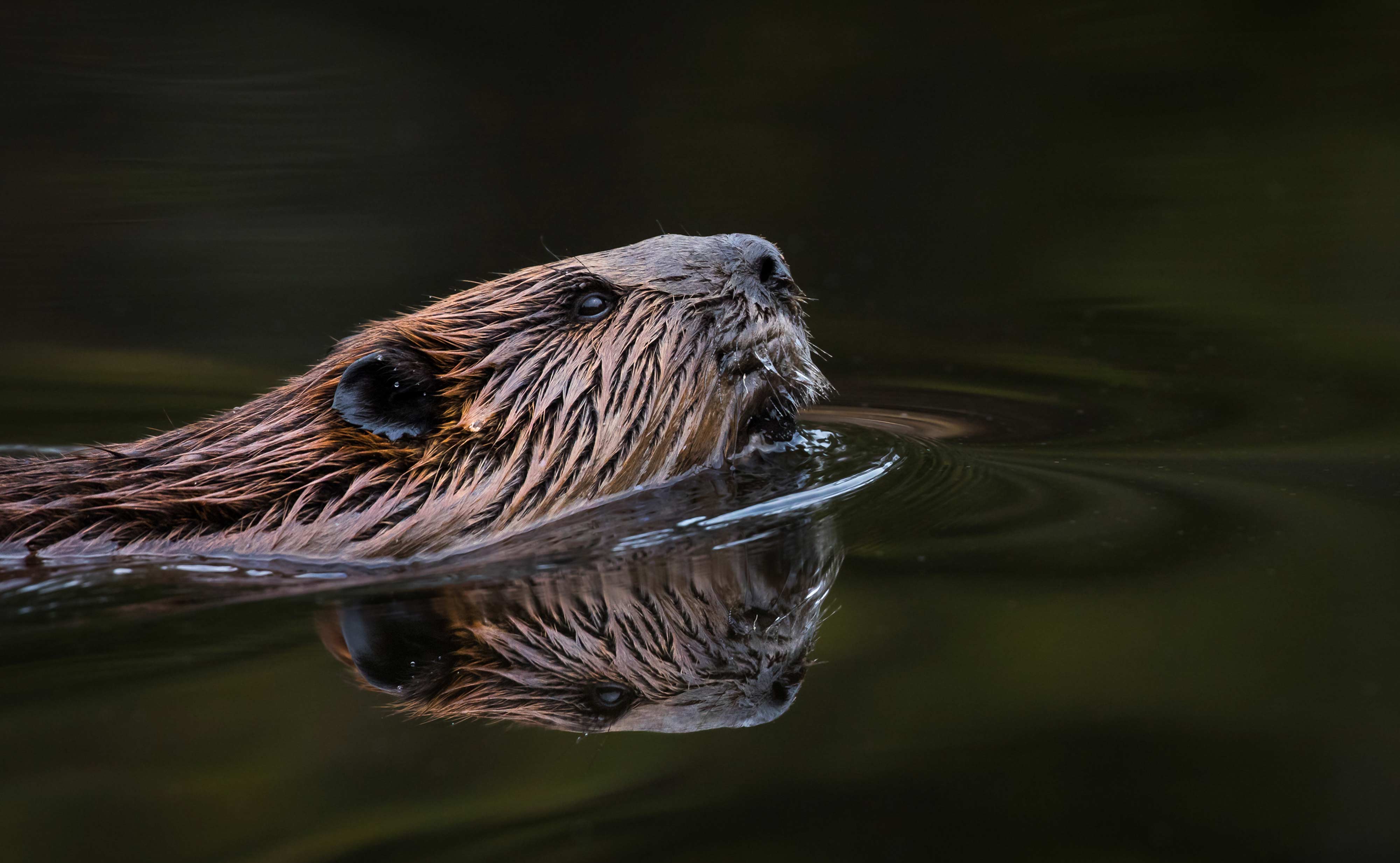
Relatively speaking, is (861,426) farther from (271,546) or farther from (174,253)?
(174,253)

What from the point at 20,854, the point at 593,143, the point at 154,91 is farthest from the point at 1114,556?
the point at 154,91

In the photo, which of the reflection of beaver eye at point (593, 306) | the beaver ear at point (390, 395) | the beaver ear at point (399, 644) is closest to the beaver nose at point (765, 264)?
the reflection of beaver eye at point (593, 306)

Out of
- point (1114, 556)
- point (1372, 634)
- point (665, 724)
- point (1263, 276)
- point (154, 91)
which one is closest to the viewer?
point (665, 724)

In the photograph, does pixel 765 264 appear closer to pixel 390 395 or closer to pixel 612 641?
pixel 390 395

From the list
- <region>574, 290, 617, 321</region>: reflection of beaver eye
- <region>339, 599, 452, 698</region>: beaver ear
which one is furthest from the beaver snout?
<region>339, 599, 452, 698</region>: beaver ear

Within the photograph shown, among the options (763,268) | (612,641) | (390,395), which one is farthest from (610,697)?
(763,268)

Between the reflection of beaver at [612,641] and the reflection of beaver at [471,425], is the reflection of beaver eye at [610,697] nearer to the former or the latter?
the reflection of beaver at [612,641]
